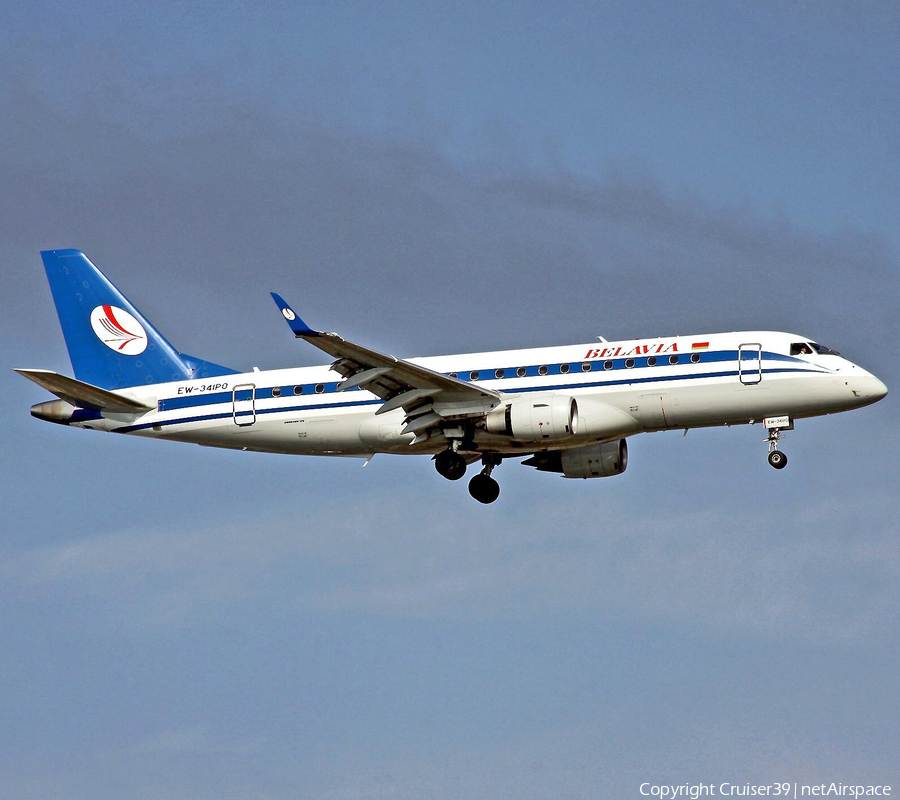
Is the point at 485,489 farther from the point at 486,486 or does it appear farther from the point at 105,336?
the point at 105,336

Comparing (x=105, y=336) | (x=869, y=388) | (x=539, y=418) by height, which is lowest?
(x=539, y=418)

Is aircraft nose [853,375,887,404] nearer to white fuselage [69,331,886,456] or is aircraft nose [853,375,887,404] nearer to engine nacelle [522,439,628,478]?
white fuselage [69,331,886,456]

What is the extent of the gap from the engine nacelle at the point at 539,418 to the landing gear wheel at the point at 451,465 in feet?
8.54

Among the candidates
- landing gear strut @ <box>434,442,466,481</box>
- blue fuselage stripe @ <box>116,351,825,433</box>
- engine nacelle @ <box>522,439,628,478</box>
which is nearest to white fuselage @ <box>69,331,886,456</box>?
blue fuselage stripe @ <box>116,351,825,433</box>

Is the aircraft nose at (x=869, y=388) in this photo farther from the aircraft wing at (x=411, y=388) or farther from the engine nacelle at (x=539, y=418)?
the aircraft wing at (x=411, y=388)

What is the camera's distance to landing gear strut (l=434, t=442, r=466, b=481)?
45.2m

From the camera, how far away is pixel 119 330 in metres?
50.2

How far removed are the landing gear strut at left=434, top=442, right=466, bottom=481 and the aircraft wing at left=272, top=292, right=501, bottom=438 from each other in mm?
1047

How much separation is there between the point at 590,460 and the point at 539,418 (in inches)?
220

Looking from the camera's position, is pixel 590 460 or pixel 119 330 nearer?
pixel 590 460

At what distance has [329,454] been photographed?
46.5 metres

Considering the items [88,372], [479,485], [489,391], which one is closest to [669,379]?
[489,391]

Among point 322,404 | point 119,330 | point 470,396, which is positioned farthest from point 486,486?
point 119,330

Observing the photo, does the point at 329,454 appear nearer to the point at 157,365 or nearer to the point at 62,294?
the point at 157,365
